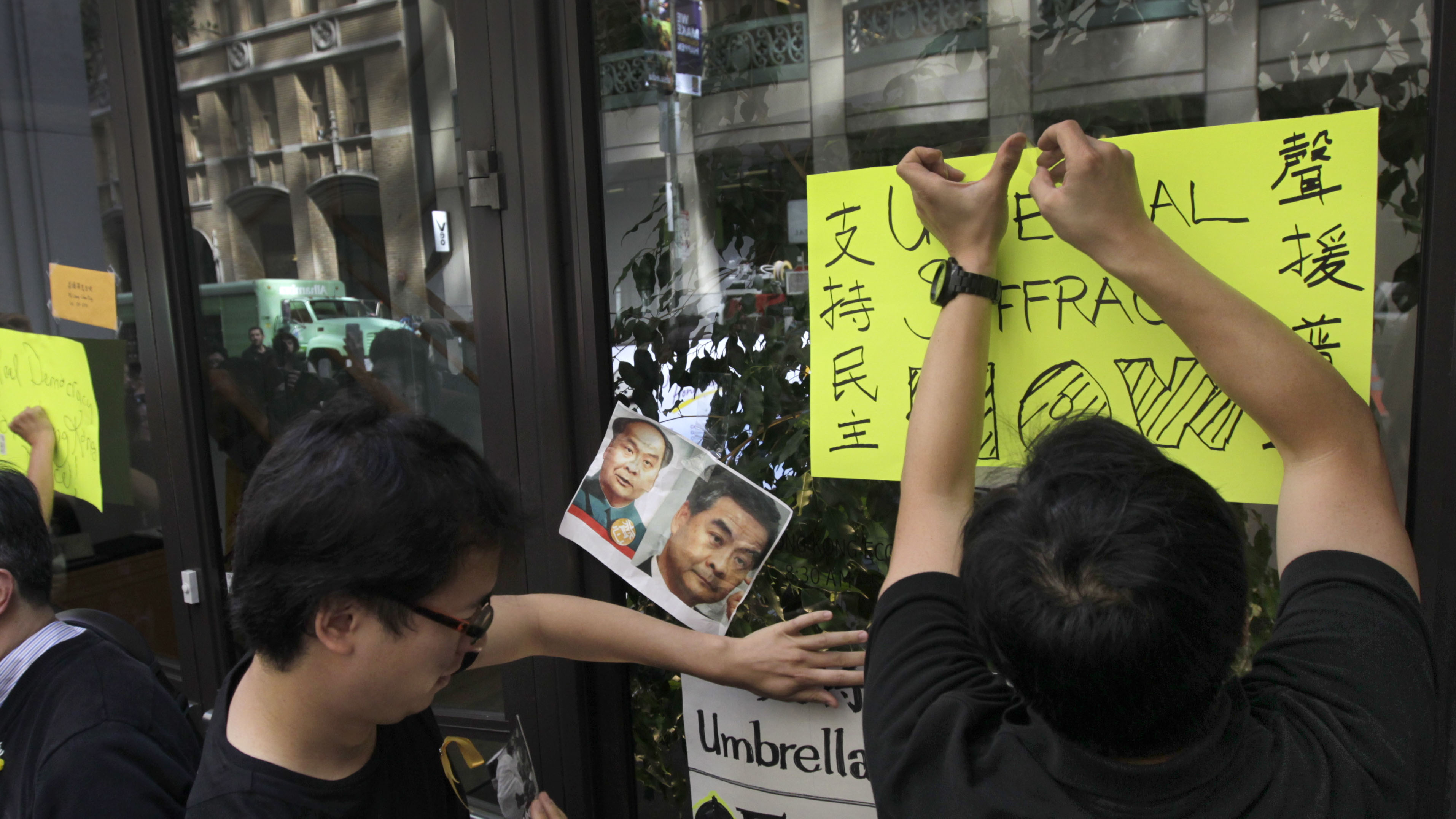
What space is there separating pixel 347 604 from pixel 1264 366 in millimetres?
937

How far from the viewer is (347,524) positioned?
0.88m

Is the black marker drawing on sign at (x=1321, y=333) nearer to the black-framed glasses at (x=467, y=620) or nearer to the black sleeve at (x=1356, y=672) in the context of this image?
the black sleeve at (x=1356, y=672)

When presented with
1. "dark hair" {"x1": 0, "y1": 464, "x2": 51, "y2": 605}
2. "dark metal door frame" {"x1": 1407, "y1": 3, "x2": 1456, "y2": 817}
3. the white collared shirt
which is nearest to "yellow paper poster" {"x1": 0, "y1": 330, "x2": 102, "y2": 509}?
"dark hair" {"x1": 0, "y1": 464, "x2": 51, "y2": 605}

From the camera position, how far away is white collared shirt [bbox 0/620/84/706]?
1293mm

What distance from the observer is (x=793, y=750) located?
4.37 feet

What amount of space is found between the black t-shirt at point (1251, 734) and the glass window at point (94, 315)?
6.54ft

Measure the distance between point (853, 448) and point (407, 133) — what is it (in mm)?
1029

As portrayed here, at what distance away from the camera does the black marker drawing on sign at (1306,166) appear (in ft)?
3.00

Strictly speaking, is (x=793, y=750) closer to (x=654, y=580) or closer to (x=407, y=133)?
(x=654, y=580)

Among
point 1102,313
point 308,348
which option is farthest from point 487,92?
point 1102,313

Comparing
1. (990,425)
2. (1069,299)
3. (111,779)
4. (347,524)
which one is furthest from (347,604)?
(1069,299)

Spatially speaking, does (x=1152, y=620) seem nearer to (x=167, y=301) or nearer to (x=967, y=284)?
(x=967, y=284)

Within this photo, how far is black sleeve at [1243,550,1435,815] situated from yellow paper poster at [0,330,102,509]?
2531 mm

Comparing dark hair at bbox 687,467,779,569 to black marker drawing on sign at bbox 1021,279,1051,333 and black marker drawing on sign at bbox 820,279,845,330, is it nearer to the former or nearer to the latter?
black marker drawing on sign at bbox 820,279,845,330
